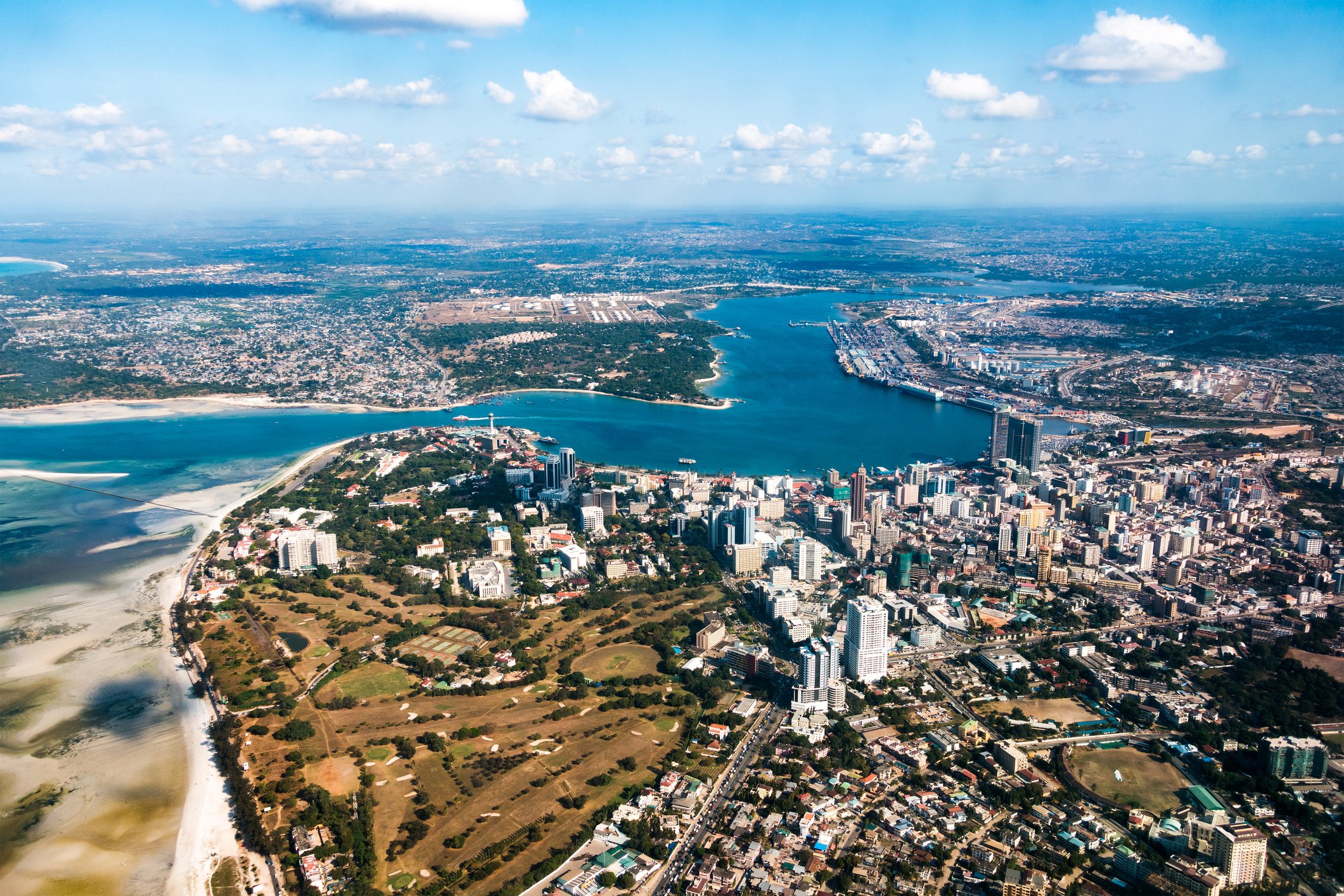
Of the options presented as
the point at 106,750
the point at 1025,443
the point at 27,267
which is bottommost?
the point at 106,750


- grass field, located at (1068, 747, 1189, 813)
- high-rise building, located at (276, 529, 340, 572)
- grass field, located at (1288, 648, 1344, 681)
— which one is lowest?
grass field, located at (1288, 648, 1344, 681)

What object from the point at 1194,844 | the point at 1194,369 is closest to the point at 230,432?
the point at 1194,844

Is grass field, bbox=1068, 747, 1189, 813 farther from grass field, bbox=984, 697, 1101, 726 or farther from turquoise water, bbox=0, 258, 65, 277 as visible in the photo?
turquoise water, bbox=0, 258, 65, 277

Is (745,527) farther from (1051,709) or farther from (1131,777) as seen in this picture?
(1131,777)

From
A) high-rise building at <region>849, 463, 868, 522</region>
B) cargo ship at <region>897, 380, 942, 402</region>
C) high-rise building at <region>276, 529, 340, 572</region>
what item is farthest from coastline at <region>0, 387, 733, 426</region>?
high-rise building at <region>276, 529, 340, 572</region>

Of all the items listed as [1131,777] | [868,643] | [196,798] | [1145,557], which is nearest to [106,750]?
[196,798]

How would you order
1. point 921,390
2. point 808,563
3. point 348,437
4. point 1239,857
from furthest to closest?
point 921,390 < point 348,437 < point 808,563 < point 1239,857

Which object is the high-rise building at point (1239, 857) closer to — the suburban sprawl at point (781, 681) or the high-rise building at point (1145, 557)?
the suburban sprawl at point (781, 681)
